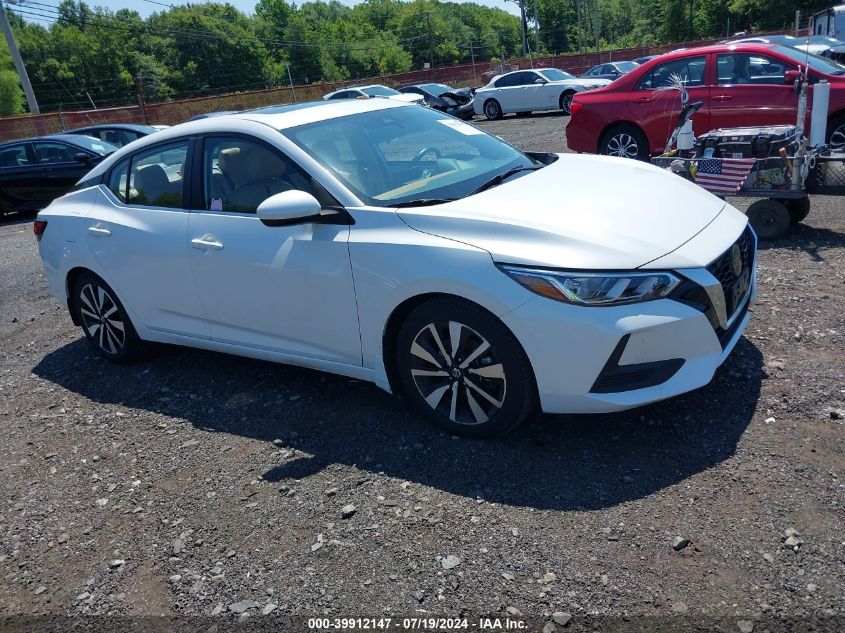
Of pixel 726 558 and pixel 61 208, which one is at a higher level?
pixel 61 208

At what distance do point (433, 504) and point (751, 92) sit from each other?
7507mm

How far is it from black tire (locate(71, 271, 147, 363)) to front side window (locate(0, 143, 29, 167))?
9666mm

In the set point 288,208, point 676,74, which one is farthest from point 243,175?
point 676,74

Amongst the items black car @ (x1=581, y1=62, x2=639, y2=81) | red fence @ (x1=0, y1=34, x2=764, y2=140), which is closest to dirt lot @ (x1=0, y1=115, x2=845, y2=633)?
black car @ (x1=581, y1=62, x2=639, y2=81)

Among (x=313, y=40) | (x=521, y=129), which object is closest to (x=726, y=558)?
(x=521, y=129)

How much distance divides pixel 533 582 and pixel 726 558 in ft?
2.37

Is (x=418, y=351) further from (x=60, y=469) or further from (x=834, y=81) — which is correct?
(x=834, y=81)

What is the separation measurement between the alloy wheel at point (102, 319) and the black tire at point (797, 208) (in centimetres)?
569

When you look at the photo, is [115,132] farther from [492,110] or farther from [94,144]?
[492,110]

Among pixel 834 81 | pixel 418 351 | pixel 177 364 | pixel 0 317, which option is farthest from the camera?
pixel 834 81

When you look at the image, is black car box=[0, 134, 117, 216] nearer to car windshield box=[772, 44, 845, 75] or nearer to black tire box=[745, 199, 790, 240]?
car windshield box=[772, 44, 845, 75]

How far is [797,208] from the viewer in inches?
265

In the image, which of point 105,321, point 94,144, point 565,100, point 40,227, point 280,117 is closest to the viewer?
point 280,117

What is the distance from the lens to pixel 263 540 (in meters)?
3.26
